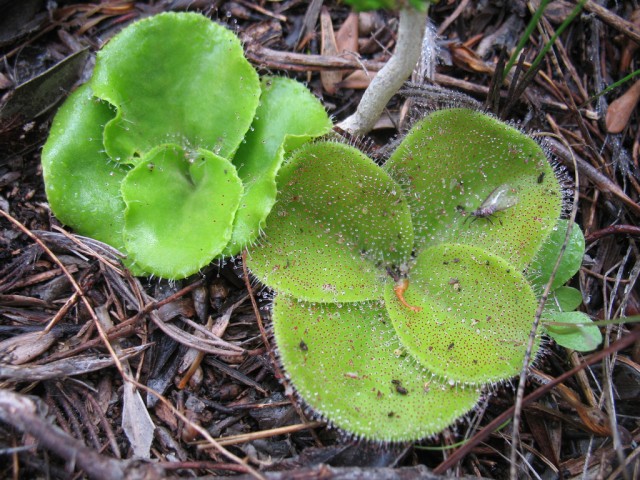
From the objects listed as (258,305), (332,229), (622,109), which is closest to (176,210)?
(258,305)

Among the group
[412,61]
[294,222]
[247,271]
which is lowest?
[247,271]

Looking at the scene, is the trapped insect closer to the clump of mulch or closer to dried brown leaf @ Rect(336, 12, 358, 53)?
the clump of mulch

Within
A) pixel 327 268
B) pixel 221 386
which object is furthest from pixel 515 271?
pixel 221 386

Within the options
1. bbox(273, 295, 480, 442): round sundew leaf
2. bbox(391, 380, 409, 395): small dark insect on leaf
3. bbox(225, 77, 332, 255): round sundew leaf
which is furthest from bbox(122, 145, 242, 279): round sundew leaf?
bbox(391, 380, 409, 395): small dark insect on leaf

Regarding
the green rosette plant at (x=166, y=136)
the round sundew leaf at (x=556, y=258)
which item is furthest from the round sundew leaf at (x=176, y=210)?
the round sundew leaf at (x=556, y=258)

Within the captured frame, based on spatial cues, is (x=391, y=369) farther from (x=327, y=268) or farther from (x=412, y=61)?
(x=412, y=61)

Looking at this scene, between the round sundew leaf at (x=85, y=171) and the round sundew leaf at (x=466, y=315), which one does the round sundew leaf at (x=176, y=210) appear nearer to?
the round sundew leaf at (x=85, y=171)

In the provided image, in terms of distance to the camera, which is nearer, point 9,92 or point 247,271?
point 247,271

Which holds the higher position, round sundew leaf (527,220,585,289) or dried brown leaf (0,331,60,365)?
round sundew leaf (527,220,585,289)
